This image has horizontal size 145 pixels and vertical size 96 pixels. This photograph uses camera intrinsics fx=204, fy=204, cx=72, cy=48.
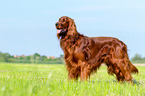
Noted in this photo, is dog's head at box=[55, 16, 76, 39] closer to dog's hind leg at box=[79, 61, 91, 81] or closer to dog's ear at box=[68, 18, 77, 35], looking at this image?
dog's ear at box=[68, 18, 77, 35]

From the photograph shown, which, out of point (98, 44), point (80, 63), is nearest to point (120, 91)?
point (80, 63)

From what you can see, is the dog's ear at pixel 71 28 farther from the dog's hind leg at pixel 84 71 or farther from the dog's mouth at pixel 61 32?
the dog's hind leg at pixel 84 71

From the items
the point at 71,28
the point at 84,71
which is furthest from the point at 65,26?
the point at 84,71

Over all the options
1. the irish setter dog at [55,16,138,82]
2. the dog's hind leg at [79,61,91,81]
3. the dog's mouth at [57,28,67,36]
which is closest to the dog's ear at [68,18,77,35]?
the irish setter dog at [55,16,138,82]

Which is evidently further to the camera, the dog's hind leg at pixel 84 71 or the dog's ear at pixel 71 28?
the dog's ear at pixel 71 28

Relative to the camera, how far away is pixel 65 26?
5551 mm

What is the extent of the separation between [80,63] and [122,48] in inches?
60.1

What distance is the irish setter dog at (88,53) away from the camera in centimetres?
550

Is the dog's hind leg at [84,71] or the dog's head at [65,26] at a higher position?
the dog's head at [65,26]

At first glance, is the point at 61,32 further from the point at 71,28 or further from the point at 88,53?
the point at 88,53

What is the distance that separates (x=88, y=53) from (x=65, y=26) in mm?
991

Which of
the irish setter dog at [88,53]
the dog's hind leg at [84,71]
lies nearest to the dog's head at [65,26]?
the irish setter dog at [88,53]

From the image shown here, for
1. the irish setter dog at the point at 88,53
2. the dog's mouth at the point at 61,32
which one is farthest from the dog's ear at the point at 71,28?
the dog's mouth at the point at 61,32

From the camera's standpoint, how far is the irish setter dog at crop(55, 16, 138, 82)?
5496 mm
